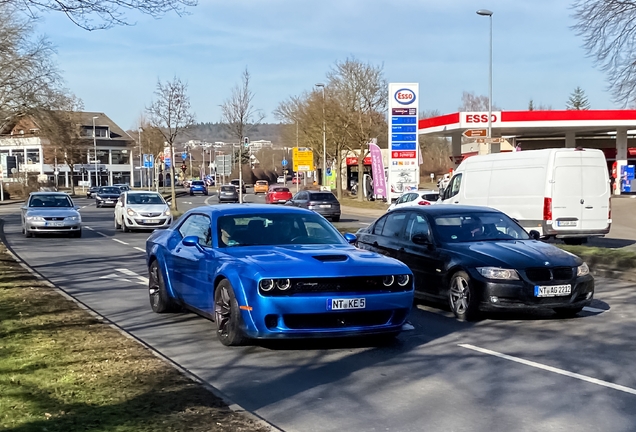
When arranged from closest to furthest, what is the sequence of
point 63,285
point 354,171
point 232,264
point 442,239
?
point 232,264 → point 442,239 → point 63,285 → point 354,171

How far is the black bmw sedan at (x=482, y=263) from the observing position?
963 cm

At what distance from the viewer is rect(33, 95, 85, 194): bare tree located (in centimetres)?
3437

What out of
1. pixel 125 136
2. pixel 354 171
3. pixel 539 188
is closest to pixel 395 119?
pixel 539 188

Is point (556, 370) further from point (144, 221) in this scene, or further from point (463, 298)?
point (144, 221)

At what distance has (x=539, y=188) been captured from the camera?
756 inches

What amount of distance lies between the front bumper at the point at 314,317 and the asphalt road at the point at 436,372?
274mm

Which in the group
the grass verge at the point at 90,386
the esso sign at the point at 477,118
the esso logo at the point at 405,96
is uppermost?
the esso logo at the point at 405,96

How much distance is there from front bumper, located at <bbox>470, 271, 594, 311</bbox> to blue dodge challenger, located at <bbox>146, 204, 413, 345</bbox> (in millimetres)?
1845

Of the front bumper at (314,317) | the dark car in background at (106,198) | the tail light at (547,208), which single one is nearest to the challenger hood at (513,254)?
the front bumper at (314,317)

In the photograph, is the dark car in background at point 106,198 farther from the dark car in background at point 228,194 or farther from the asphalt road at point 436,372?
the asphalt road at point 436,372

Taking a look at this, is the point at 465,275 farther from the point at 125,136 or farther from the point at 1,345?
the point at 125,136

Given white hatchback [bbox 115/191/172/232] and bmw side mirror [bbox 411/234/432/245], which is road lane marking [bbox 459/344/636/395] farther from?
white hatchback [bbox 115/191/172/232]

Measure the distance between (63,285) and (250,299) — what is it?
284 inches

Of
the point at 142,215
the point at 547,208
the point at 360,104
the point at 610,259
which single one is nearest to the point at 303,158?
the point at 360,104
